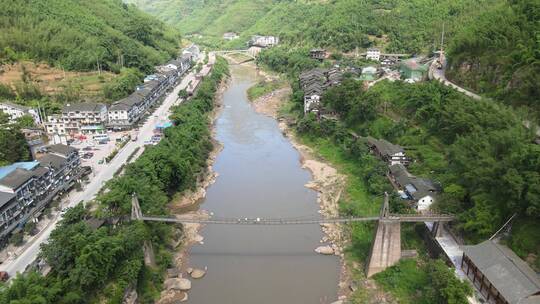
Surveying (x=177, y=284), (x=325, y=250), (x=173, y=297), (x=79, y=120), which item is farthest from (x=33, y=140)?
(x=325, y=250)

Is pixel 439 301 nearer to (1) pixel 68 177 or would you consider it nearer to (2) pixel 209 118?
(1) pixel 68 177

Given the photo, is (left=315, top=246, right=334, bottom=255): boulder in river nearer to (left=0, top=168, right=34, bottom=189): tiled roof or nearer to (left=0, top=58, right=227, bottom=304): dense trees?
(left=0, top=58, right=227, bottom=304): dense trees

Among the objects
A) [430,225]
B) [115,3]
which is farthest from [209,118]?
[115,3]

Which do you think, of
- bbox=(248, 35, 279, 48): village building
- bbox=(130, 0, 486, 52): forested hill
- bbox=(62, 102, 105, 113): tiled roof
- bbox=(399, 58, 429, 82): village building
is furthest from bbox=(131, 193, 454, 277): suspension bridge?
bbox=(248, 35, 279, 48): village building

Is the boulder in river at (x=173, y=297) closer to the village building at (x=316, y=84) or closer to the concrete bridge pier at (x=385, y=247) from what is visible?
the concrete bridge pier at (x=385, y=247)

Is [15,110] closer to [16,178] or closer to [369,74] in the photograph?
[16,178]

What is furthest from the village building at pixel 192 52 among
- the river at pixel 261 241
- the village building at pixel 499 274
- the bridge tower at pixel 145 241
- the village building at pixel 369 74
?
the village building at pixel 499 274
